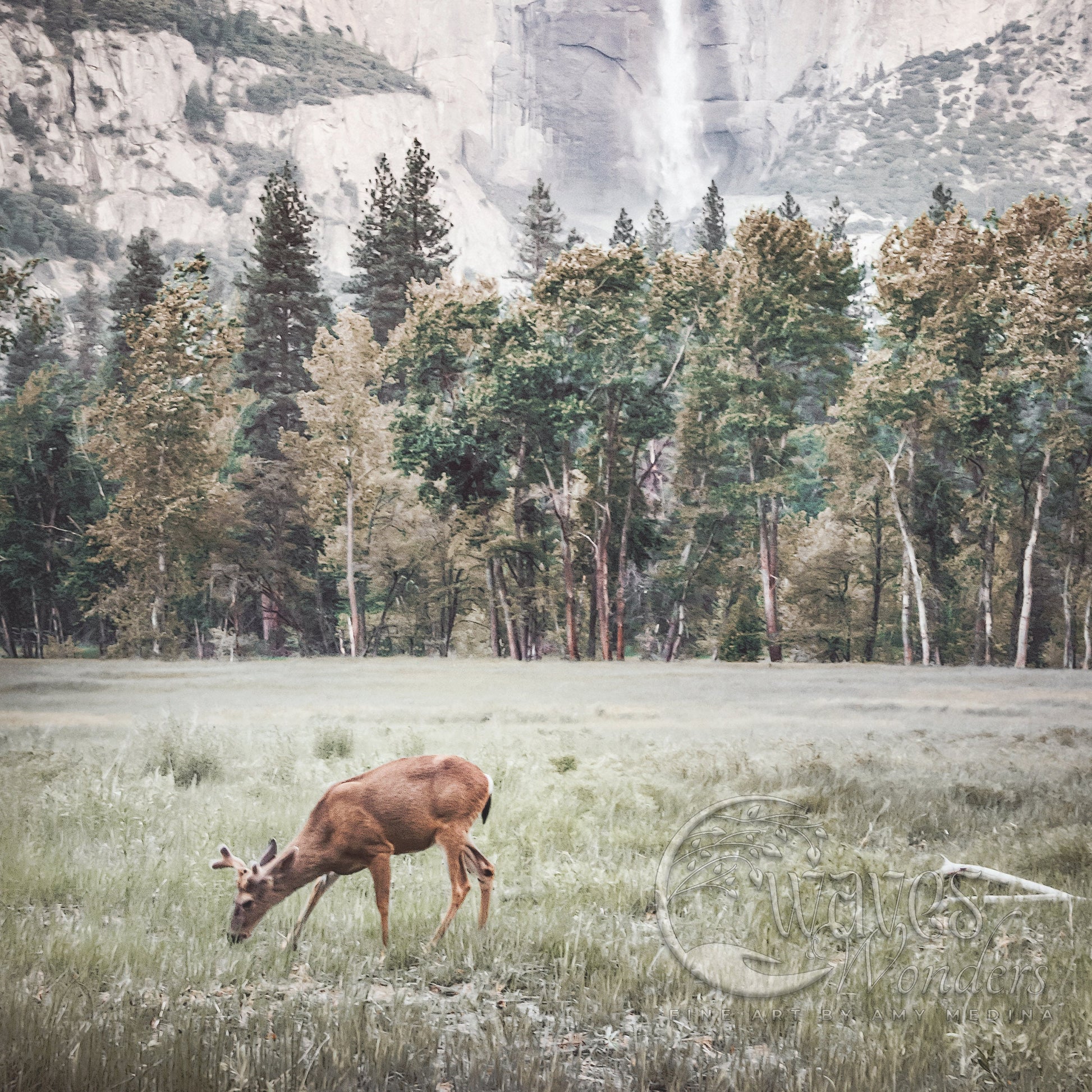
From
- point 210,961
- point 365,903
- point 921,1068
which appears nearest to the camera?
point 921,1068

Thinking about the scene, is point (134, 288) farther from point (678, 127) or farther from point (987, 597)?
point (987, 597)

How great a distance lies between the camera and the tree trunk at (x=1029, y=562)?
7.75 metres

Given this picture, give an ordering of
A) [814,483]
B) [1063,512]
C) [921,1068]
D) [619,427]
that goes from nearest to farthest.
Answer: [921,1068]
[1063,512]
[814,483]
[619,427]

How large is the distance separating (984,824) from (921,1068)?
111 inches

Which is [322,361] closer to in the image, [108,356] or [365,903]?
[108,356]

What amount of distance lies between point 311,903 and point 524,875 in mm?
1202

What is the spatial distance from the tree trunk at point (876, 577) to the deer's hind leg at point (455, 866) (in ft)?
18.7

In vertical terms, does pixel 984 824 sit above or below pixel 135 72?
below

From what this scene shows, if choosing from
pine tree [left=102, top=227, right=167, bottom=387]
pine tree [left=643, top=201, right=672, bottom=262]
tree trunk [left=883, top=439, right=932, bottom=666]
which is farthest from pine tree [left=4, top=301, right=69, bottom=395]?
tree trunk [left=883, top=439, right=932, bottom=666]

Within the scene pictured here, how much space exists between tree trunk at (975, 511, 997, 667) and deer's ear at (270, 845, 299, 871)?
21.2 feet

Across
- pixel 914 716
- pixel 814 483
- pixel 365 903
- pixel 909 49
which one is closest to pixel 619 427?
pixel 814 483

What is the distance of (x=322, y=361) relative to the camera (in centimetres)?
873

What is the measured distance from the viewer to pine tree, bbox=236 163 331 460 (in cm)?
846

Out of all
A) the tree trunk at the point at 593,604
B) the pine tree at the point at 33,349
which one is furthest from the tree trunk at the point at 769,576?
the pine tree at the point at 33,349
